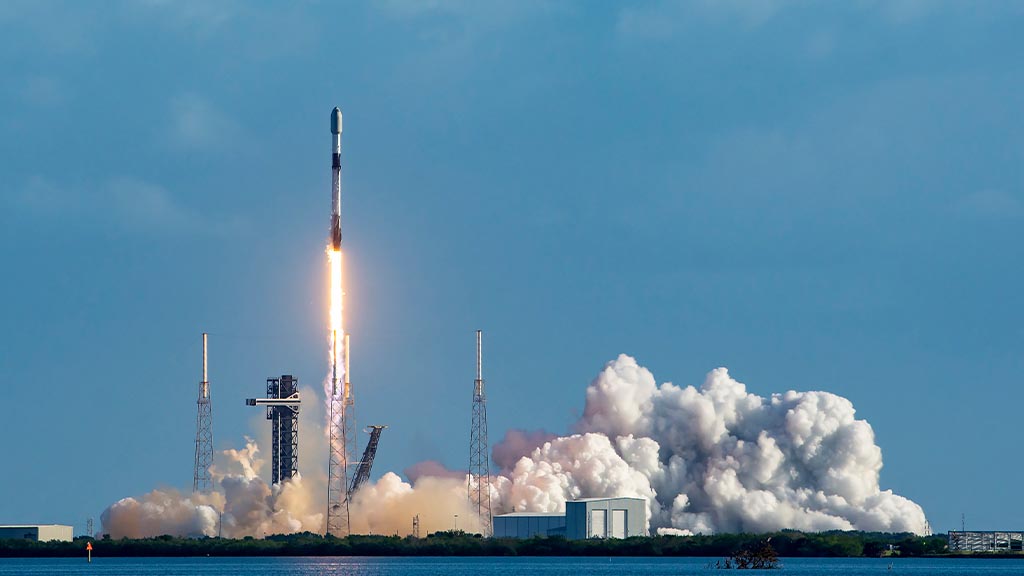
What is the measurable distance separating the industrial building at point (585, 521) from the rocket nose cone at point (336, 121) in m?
43.1

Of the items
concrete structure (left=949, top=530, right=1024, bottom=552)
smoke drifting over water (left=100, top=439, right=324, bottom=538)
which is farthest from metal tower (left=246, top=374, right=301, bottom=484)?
concrete structure (left=949, top=530, right=1024, bottom=552)

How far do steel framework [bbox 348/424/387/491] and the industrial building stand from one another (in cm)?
1322

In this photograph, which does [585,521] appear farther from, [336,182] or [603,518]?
[336,182]

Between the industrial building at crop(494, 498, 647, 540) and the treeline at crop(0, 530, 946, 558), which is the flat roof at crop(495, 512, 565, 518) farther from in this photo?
the treeline at crop(0, 530, 946, 558)

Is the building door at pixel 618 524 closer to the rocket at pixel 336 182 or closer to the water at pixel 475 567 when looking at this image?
the water at pixel 475 567

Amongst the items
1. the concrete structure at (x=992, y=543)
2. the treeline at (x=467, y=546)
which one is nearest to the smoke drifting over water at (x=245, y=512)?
the treeline at (x=467, y=546)

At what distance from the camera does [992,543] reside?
198375 millimetres

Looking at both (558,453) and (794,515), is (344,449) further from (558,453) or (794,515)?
(794,515)

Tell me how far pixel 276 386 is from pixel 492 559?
94.7 ft

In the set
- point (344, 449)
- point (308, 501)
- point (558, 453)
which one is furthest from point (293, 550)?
point (558, 453)

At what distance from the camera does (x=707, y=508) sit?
19888 cm

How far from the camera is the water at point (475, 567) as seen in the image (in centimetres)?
15788

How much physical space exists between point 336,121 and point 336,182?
16.5ft

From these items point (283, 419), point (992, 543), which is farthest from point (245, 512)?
point (992, 543)
